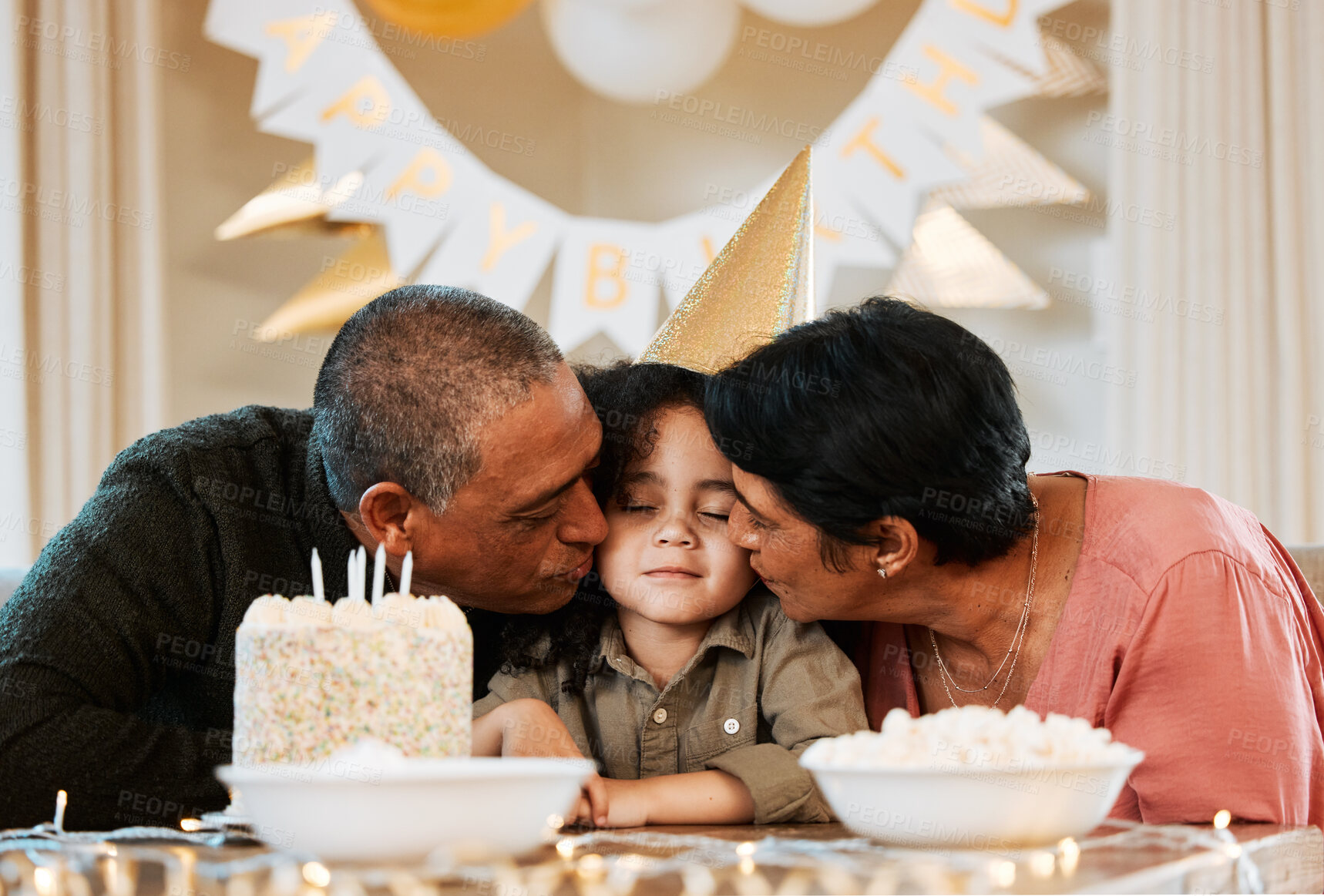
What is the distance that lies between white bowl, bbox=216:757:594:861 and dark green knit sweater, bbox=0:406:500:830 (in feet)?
1.41

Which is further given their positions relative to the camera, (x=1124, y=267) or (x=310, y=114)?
(x=310, y=114)

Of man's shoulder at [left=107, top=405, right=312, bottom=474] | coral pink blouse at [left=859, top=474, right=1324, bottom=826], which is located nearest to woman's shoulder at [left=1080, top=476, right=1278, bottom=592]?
coral pink blouse at [left=859, top=474, right=1324, bottom=826]

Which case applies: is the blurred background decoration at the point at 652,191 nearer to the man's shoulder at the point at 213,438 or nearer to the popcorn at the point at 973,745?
the man's shoulder at the point at 213,438

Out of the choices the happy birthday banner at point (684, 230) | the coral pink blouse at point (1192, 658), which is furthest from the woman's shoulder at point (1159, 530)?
the happy birthday banner at point (684, 230)

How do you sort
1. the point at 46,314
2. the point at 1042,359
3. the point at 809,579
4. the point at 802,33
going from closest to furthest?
1. the point at 809,579
2. the point at 46,314
3. the point at 1042,359
4. the point at 802,33

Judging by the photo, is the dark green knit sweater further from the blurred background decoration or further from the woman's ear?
the blurred background decoration

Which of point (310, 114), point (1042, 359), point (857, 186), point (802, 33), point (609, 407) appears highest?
point (802, 33)

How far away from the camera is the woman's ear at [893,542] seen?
123cm

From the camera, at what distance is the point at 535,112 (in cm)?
369

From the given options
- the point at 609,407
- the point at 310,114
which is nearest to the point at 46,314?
the point at 310,114

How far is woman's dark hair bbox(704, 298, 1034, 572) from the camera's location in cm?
119

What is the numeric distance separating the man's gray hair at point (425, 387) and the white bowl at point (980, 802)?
0.64m

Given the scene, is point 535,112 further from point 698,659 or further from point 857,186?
point 698,659

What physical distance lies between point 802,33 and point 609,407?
8.07 ft
